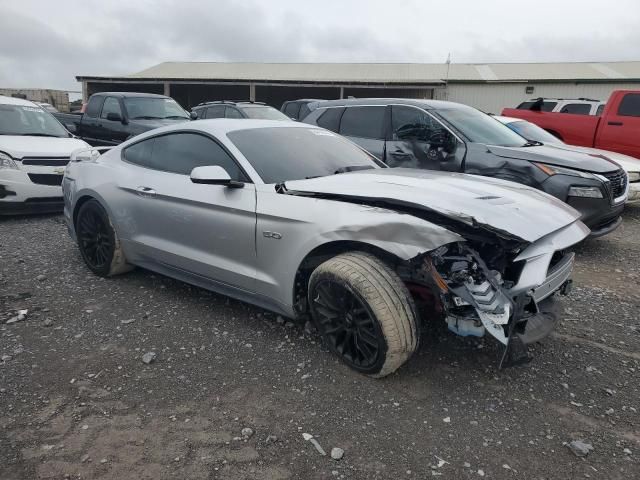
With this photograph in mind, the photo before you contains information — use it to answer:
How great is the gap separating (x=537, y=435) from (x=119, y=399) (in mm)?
2261

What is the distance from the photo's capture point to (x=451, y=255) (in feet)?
9.53

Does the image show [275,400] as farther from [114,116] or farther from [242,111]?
[114,116]

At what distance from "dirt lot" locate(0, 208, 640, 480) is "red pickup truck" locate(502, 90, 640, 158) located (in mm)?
6467

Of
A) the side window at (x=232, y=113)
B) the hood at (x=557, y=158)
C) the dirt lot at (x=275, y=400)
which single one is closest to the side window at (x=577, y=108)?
the hood at (x=557, y=158)

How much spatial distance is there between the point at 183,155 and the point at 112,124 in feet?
22.8

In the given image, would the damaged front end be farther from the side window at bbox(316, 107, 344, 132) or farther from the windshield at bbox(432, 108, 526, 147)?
the side window at bbox(316, 107, 344, 132)

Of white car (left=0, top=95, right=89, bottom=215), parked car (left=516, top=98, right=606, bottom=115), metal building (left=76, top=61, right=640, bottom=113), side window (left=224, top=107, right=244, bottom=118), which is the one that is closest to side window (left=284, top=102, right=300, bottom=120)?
side window (left=224, top=107, right=244, bottom=118)

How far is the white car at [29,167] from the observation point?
6.59 meters

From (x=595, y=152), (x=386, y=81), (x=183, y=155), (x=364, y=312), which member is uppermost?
(x=386, y=81)

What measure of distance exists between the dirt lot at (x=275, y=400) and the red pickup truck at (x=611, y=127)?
647 cm

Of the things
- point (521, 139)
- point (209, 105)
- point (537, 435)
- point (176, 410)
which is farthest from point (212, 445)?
point (209, 105)

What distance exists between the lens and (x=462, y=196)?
309 centimetres

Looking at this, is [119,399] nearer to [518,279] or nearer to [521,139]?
[518,279]

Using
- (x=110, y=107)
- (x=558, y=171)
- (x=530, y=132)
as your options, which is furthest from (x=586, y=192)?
(x=110, y=107)
